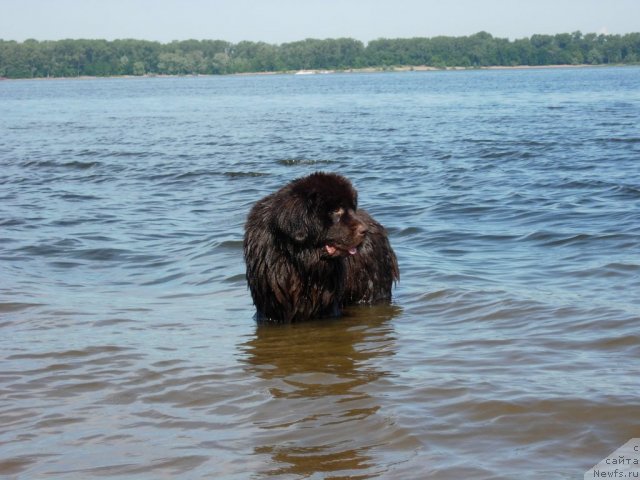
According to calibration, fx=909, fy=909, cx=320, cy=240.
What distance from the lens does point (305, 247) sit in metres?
7.04

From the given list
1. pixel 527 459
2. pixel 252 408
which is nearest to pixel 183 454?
pixel 252 408

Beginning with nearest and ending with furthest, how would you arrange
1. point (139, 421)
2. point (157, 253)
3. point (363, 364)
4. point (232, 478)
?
point (232, 478), point (139, 421), point (363, 364), point (157, 253)

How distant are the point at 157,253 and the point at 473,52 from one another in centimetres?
19477

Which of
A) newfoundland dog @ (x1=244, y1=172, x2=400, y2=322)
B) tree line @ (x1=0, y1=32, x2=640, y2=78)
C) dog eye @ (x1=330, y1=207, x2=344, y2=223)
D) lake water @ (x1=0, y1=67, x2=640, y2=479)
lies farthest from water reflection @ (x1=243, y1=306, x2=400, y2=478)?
tree line @ (x1=0, y1=32, x2=640, y2=78)

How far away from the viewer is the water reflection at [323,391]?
15.1ft

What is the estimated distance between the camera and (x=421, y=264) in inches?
386

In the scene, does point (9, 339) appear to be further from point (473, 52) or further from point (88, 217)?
point (473, 52)

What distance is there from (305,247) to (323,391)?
5.39 feet

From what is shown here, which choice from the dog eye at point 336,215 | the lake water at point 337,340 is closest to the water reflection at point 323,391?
the lake water at point 337,340

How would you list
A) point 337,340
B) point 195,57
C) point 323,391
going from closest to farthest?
point 323,391 → point 337,340 → point 195,57

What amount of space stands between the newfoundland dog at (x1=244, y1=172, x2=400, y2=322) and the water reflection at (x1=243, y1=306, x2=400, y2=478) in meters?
0.20

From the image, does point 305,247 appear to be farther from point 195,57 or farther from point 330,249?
point 195,57

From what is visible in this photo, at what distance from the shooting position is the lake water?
4664 mm

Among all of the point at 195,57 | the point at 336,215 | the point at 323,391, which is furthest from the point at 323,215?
the point at 195,57
